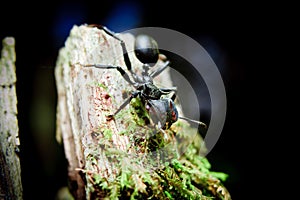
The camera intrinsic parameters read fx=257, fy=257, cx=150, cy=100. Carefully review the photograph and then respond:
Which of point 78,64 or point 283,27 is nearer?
point 78,64

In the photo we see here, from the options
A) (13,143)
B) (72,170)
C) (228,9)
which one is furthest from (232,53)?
(13,143)

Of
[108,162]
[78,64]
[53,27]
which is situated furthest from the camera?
[53,27]

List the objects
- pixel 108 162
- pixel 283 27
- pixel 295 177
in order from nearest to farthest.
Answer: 1. pixel 108 162
2. pixel 295 177
3. pixel 283 27

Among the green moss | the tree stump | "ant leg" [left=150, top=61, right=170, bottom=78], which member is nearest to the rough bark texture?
the tree stump

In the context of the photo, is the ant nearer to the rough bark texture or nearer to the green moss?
the green moss

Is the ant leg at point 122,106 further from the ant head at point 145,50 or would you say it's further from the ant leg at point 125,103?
the ant head at point 145,50

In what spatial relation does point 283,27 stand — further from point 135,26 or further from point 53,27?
point 53,27
